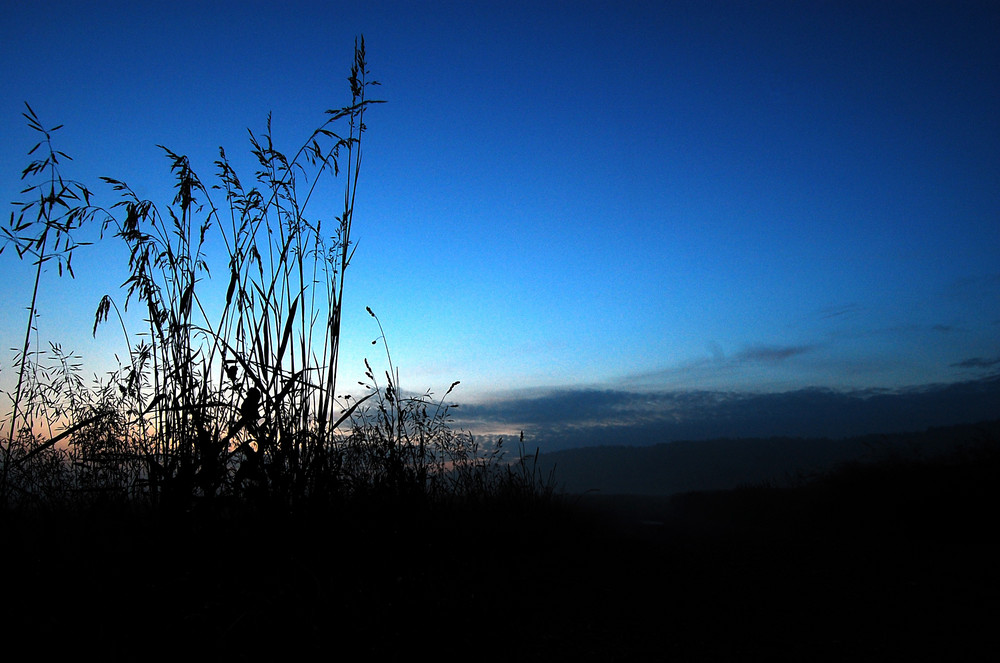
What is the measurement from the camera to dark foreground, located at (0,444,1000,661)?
4.65ft

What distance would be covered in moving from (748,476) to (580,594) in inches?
326

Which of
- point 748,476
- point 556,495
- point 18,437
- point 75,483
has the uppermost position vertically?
point 18,437

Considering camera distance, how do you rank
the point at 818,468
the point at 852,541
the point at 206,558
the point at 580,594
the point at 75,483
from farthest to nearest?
the point at 818,468 < the point at 852,541 < the point at 75,483 < the point at 580,594 < the point at 206,558

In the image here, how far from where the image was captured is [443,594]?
1.77 metres

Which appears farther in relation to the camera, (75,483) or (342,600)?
(75,483)

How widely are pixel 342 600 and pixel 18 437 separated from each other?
4327mm

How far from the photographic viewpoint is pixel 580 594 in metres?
2.23

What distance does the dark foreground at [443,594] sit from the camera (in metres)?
1.42

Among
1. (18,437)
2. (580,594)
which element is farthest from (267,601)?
(18,437)

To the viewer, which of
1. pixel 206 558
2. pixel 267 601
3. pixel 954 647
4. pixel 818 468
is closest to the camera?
pixel 267 601

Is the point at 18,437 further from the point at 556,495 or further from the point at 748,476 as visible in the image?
the point at 748,476

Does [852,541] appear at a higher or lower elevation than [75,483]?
lower

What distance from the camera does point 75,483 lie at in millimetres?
3475

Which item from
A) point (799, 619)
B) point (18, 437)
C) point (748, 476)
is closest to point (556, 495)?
point (799, 619)
